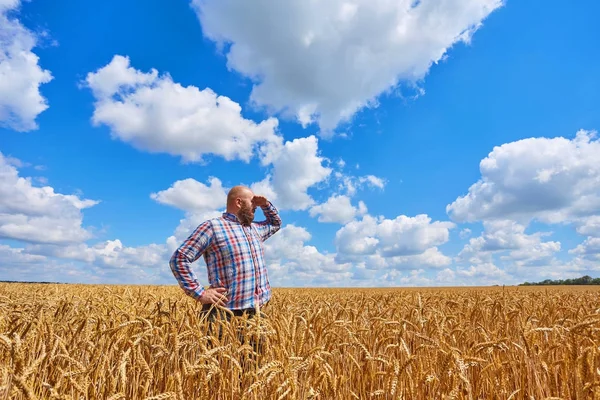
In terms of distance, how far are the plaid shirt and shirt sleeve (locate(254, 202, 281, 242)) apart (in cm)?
88

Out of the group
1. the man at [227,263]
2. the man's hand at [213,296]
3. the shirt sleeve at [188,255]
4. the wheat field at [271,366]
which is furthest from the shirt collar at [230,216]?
the wheat field at [271,366]

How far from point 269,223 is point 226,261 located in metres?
→ 1.31

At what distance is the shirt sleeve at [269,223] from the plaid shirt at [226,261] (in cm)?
88

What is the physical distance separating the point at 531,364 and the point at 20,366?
3.13m

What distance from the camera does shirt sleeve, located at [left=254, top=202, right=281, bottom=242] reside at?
571 cm

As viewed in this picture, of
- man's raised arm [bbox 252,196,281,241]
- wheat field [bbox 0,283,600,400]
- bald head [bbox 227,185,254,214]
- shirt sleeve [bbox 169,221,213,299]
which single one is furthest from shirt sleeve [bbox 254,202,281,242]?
wheat field [bbox 0,283,600,400]

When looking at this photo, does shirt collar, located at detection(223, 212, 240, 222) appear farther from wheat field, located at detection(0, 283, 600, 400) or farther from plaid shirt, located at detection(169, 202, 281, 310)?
wheat field, located at detection(0, 283, 600, 400)

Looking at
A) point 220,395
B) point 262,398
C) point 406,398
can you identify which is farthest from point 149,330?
point 406,398

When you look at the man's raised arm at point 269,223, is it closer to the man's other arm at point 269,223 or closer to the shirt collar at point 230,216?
the man's other arm at point 269,223

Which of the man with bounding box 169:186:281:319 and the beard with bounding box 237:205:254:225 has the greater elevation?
the beard with bounding box 237:205:254:225

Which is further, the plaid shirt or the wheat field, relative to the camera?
the plaid shirt

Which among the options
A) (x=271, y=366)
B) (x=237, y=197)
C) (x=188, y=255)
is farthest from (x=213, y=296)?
(x=271, y=366)

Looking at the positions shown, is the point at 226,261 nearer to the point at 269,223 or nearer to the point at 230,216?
the point at 230,216

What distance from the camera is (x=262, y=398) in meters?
2.32
